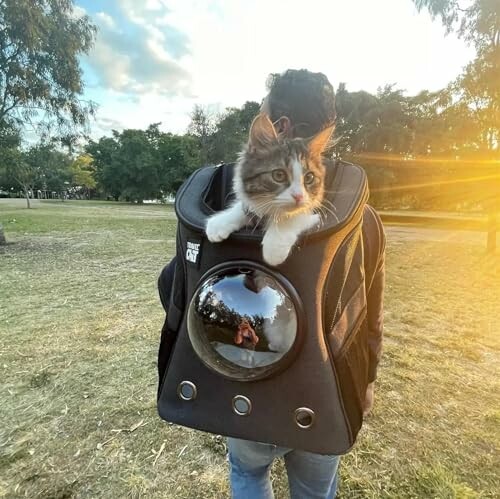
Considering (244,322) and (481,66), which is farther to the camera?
(481,66)

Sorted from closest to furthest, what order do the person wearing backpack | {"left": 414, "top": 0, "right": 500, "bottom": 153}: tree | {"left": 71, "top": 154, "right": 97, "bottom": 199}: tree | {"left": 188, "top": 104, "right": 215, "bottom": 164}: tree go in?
1. the person wearing backpack
2. {"left": 414, "top": 0, "right": 500, "bottom": 153}: tree
3. {"left": 188, "top": 104, "right": 215, "bottom": 164}: tree
4. {"left": 71, "top": 154, "right": 97, "bottom": 199}: tree

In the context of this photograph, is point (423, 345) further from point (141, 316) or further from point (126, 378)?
point (141, 316)

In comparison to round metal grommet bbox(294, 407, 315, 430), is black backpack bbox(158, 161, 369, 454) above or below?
above

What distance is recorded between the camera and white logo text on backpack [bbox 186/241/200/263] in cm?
120

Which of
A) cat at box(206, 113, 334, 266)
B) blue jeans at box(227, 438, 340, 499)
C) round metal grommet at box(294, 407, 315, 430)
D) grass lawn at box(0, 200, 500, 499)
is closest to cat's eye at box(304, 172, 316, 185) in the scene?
cat at box(206, 113, 334, 266)

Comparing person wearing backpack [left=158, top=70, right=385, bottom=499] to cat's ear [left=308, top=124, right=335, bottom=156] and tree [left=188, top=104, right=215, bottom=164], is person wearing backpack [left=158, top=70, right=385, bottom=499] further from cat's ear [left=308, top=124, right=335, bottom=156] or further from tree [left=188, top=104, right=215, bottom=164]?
tree [left=188, top=104, right=215, bottom=164]

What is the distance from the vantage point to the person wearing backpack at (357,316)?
1331 mm

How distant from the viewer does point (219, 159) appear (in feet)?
120

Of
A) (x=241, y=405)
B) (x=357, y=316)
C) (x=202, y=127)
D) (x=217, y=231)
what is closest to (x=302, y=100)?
(x=217, y=231)

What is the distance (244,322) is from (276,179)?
0.63 meters

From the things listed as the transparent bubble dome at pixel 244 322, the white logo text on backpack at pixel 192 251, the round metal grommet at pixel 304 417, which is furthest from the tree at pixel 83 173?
the round metal grommet at pixel 304 417

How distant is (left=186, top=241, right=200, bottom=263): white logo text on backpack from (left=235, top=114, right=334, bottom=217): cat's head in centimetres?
28

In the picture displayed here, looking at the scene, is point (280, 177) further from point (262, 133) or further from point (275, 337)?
point (275, 337)

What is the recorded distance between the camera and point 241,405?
115 centimetres
